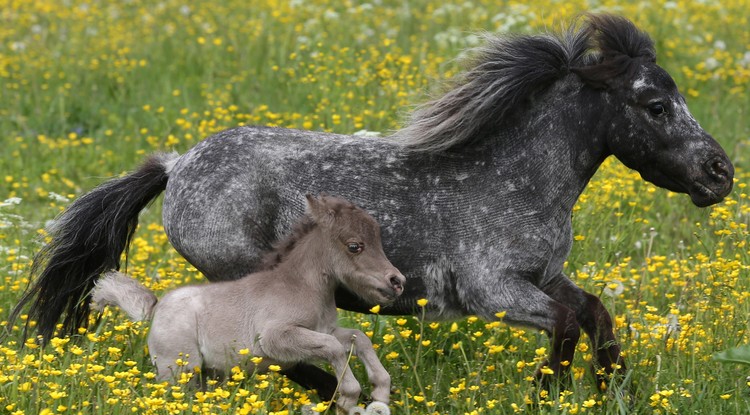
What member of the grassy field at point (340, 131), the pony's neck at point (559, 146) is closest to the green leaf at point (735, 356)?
the grassy field at point (340, 131)

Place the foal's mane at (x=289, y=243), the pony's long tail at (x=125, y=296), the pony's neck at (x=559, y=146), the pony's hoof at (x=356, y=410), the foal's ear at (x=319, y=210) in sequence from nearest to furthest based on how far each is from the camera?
1. the pony's hoof at (x=356, y=410)
2. the foal's ear at (x=319, y=210)
3. the foal's mane at (x=289, y=243)
4. the pony's neck at (x=559, y=146)
5. the pony's long tail at (x=125, y=296)

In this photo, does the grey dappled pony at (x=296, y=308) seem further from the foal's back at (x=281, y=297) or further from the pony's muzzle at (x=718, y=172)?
the pony's muzzle at (x=718, y=172)

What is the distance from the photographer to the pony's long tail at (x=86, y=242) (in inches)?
225

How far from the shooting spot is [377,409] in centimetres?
476

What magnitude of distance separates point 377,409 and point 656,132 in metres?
1.75

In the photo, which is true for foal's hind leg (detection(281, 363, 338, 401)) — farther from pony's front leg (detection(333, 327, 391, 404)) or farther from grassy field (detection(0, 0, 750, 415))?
pony's front leg (detection(333, 327, 391, 404))

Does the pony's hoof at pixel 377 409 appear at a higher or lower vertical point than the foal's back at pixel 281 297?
lower

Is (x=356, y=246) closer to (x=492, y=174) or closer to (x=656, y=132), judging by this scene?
(x=492, y=174)

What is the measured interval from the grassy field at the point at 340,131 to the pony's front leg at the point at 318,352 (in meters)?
0.17

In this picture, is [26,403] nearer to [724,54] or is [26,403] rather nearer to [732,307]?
[732,307]

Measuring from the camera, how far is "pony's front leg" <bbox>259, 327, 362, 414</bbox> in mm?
4875

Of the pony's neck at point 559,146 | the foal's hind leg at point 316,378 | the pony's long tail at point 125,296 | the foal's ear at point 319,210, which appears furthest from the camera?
the pony's long tail at point 125,296

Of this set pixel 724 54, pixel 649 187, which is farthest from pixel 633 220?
pixel 724 54

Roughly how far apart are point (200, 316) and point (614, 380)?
72.1 inches
